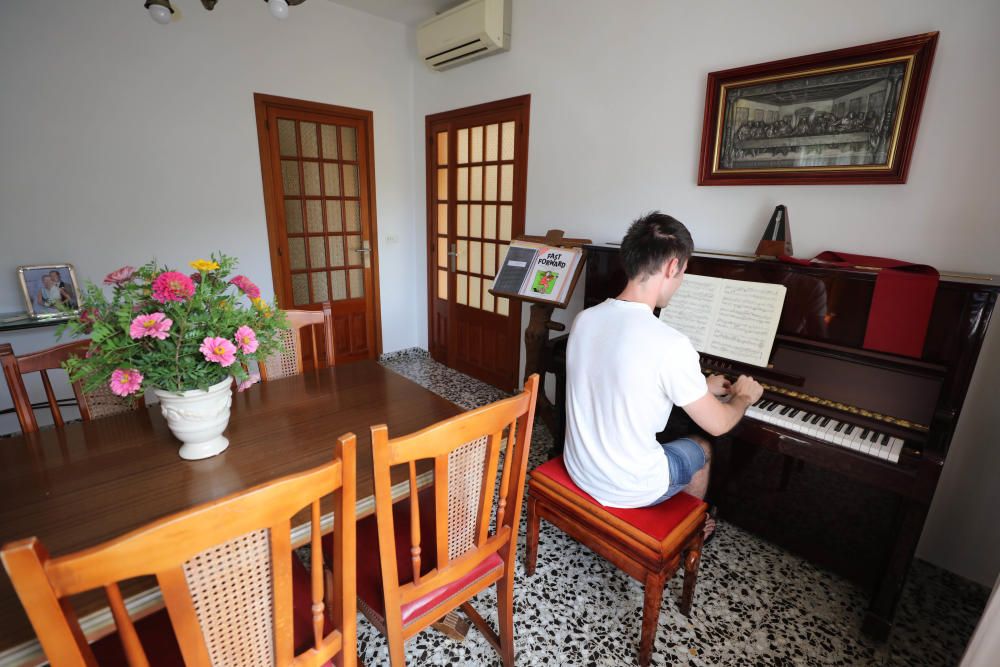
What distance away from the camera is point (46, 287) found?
2725 millimetres

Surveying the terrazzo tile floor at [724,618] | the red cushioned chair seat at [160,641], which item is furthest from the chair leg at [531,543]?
the red cushioned chair seat at [160,641]

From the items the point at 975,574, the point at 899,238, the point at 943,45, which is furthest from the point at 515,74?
the point at 975,574

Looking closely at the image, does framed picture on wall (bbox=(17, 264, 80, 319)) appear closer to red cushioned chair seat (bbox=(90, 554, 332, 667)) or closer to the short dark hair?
red cushioned chair seat (bbox=(90, 554, 332, 667))

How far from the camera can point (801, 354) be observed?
1.77m

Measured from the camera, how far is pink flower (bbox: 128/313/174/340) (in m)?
1.10

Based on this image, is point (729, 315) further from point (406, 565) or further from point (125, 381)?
point (125, 381)

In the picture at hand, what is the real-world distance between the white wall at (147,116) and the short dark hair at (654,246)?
3098 millimetres

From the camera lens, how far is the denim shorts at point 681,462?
1549mm

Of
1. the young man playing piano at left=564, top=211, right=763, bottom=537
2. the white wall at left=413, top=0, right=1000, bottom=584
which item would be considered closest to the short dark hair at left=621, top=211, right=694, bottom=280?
the young man playing piano at left=564, top=211, right=763, bottom=537

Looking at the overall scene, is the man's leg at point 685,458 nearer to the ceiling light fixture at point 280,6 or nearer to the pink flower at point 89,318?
the pink flower at point 89,318

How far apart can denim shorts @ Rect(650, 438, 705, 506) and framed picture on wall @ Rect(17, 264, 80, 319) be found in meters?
3.30

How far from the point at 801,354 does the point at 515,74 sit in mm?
2593

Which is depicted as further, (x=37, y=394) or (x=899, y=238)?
(x=37, y=394)

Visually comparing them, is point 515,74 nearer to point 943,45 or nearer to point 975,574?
point 943,45
